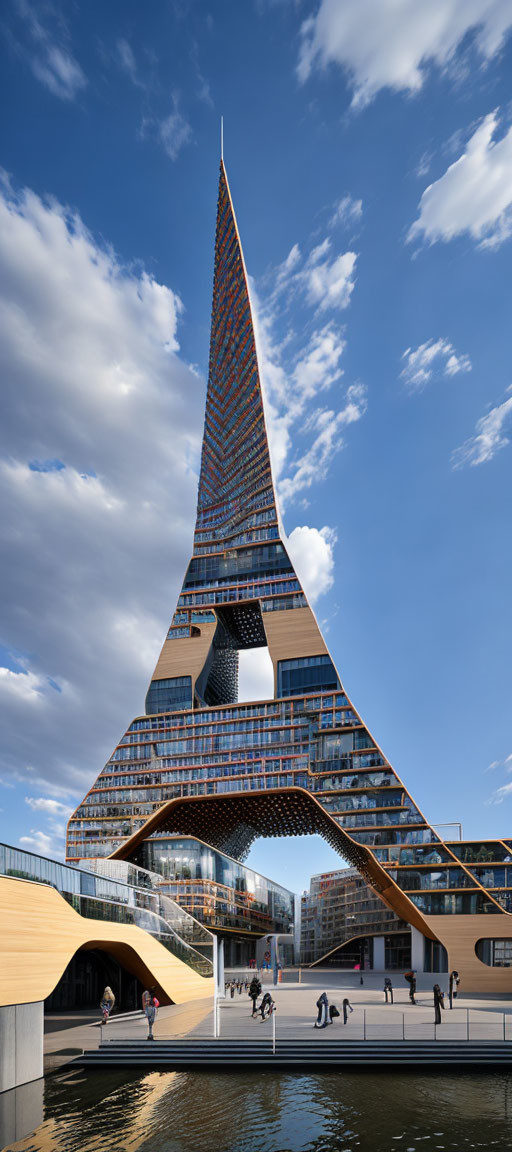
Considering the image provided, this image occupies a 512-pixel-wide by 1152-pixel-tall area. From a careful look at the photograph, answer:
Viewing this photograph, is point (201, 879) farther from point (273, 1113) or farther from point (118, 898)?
point (273, 1113)

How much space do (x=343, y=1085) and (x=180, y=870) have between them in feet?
155

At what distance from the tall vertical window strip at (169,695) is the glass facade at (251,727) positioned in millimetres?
137

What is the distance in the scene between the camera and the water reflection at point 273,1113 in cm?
1667

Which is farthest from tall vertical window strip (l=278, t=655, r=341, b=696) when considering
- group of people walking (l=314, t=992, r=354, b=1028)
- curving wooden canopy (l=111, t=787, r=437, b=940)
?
group of people walking (l=314, t=992, r=354, b=1028)

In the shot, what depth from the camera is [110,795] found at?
239ft

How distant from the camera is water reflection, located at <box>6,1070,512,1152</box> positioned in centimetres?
1667

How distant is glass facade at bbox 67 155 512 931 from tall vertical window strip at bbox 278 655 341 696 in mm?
108

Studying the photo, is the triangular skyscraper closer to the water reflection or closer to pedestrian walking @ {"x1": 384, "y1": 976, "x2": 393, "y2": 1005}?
pedestrian walking @ {"x1": 384, "y1": 976, "x2": 393, "y2": 1005}

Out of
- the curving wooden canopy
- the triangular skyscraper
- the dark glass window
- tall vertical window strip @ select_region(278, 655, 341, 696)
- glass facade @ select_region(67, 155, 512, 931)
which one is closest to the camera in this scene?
the dark glass window

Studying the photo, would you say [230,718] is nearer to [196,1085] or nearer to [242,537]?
[242,537]

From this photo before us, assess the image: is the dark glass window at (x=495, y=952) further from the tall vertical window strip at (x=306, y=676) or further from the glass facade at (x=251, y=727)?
the tall vertical window strip at (x=306, y=676)

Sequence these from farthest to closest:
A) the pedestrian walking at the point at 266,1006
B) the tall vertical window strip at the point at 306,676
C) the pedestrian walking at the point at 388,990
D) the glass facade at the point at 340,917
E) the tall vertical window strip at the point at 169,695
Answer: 1. the glass facade at the point at 340,917
2. the tall vertical window strip at the point at 169,695
3. the tall vertical window strip at the point at 306,676
4. the pedestrian walking at the point at 388,990
5. the pedestrian walking at the point at 266,1006

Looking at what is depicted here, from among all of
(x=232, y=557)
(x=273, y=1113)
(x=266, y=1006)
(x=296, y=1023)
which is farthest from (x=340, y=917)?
(x=273, y=1113)

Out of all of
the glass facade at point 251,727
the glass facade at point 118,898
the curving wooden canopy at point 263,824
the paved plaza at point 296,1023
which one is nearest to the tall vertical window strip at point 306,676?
the glass facade at point 251,727
